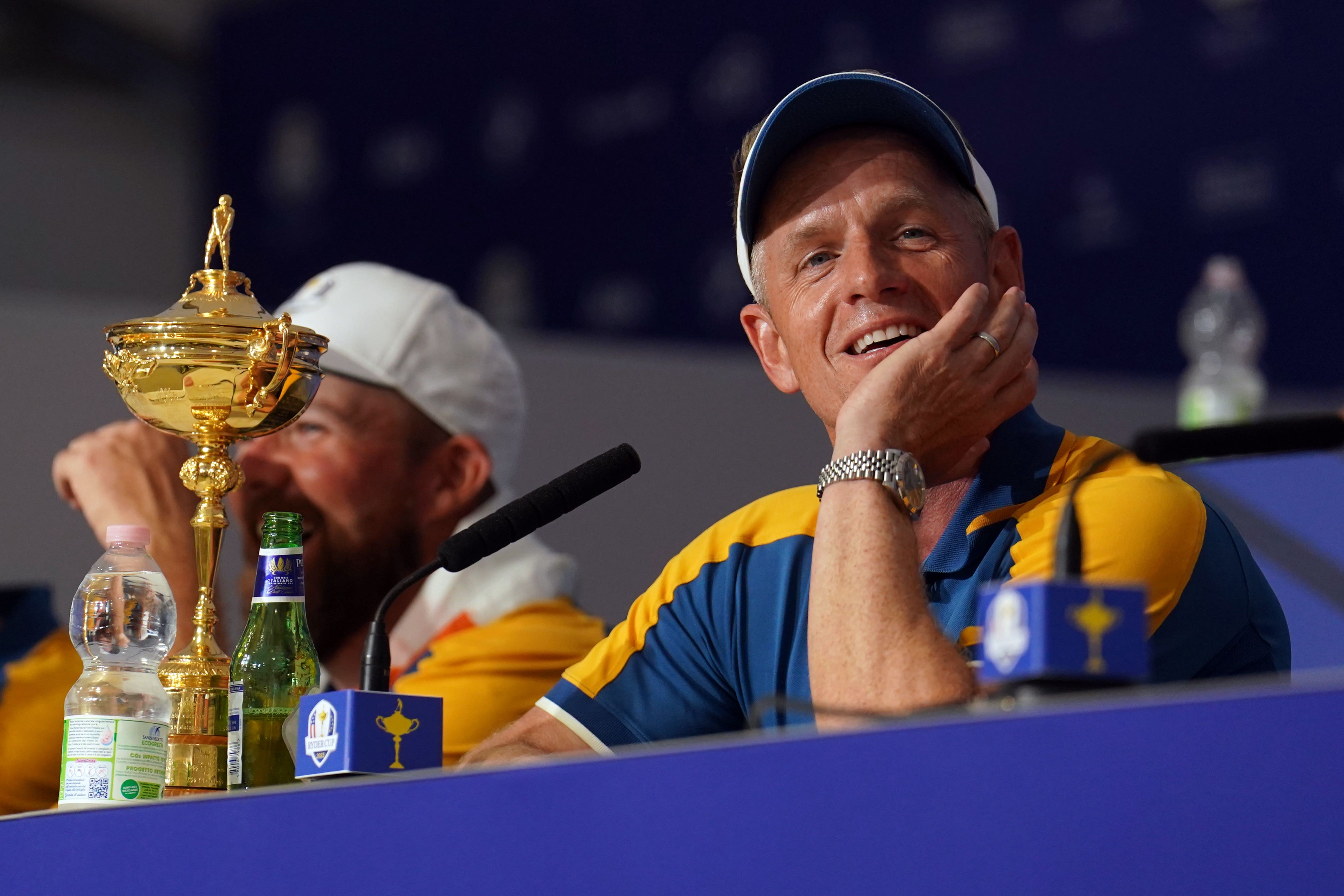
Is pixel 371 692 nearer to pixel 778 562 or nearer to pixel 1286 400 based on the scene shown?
pixel 778 562

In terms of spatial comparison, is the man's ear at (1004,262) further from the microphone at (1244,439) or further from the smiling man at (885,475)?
the microphone at (1244,439)

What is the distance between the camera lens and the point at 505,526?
42.5 inches

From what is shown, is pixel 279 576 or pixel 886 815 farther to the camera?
pixel 279 576

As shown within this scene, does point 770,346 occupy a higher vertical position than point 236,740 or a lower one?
higher

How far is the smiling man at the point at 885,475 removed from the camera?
1062 millimetres

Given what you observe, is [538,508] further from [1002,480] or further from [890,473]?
[1002,480]

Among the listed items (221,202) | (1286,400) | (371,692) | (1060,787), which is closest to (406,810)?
(371,692)

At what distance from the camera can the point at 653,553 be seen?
2834 mm

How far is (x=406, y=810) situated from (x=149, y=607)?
480mm

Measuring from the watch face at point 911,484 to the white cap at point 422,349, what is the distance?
1.07 metres

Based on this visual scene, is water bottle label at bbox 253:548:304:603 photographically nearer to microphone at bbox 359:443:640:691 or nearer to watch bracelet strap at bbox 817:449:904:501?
microphone at bbox 359:443:640:691

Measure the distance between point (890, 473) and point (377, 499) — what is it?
1062mm

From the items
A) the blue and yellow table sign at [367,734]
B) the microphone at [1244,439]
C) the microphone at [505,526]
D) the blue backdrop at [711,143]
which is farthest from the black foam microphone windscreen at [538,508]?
the blue backdrop at [711,143]

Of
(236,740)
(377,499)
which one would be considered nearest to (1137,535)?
(236,740)
